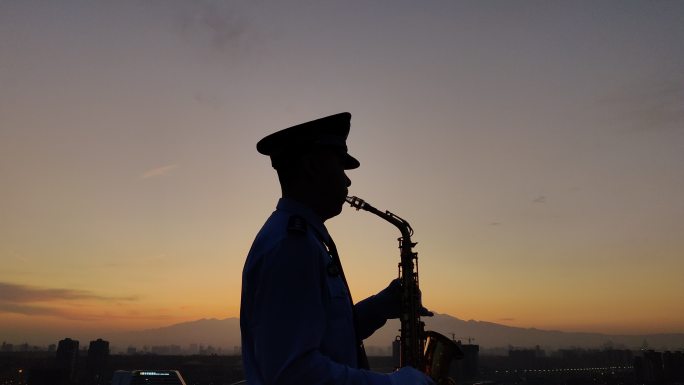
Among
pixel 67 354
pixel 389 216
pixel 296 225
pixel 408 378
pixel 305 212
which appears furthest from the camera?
pixel 67 354

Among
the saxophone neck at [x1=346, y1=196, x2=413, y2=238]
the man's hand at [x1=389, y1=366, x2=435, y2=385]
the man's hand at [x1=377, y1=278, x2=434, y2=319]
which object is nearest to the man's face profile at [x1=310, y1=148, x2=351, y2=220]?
the man's hand at [x1=389, y1=366, x2=435, y2=385]

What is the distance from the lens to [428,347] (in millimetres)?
5848

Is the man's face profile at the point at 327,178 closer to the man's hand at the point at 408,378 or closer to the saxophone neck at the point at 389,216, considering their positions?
the man's hand at the point at 408,378

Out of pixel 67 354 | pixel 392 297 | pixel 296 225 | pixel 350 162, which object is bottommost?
pixel 67 354

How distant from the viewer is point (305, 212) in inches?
122

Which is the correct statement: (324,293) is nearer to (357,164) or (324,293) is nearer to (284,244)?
(284,244)

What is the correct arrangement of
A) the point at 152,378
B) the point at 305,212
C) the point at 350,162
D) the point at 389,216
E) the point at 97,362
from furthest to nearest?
1. the point at 97,362
2. the point at 152,378
3. the point at 389,216
4. the point at 350,162
5. the point at 305,212

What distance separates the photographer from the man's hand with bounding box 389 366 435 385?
2.49m

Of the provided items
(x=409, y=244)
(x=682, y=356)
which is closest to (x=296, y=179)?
(x=409, y=244)

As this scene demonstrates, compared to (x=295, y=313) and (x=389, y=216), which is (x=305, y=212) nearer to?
(x=295, y=313)

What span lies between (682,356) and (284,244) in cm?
19642

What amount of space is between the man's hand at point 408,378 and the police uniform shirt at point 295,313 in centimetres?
6

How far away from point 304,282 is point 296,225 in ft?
1.17

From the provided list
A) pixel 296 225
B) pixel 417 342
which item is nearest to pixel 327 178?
pixel 296 225
